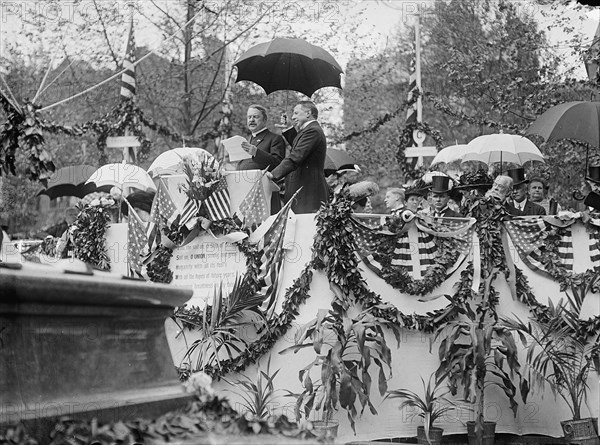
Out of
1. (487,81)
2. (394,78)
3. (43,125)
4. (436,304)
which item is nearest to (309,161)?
(436,304)

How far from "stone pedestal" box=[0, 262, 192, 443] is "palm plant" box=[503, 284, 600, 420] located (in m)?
6.26

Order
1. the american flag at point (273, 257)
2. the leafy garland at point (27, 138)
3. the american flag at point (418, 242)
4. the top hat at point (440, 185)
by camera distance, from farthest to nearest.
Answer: the top hat at point (440, 185), the american flag at point (273, 257), the american flag at point (418, 242), the leafy garland at point (27, 138)

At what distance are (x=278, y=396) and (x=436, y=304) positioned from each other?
6.69 feet

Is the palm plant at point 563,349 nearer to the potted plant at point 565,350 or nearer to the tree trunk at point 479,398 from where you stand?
the potted plant at point 565,350

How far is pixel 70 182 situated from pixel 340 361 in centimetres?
1164

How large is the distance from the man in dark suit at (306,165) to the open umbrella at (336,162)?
202 inches

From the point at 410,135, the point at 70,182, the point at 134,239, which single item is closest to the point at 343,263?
the point at 134,239

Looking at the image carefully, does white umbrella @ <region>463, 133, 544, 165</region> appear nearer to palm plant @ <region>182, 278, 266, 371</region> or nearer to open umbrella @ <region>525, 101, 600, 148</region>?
open umbrella @ <region>525, 101, 600, 148</region>

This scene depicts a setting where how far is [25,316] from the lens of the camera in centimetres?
492

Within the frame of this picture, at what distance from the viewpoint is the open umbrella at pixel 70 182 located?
20.5 meters

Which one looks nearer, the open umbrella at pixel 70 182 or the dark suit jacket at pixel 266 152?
the dark suit jacket at pixel 266 152

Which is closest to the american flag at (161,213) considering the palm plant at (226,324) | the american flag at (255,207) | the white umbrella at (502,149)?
the american flag at (255,207)

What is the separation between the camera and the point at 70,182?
20453 millimetres

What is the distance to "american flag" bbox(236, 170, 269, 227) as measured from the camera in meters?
11.7
